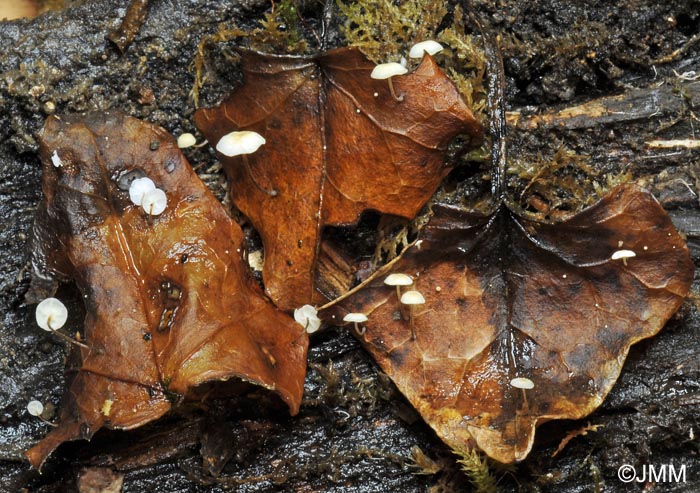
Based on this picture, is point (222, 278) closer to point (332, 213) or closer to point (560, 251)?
point (332, 213)

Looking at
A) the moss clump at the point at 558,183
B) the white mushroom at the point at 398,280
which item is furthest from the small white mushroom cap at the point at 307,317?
the moss clump at the point at 558,183

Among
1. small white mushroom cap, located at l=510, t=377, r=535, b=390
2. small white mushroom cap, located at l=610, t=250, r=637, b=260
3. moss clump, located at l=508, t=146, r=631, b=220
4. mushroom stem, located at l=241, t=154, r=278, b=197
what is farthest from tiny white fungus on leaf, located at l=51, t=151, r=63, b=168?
small white mushroom cap, located at l=610, t=250, r=637, b=260

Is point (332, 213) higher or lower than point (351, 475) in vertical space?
higher

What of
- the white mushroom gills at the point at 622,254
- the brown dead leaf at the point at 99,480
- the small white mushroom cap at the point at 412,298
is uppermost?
the white mushroom gills at the point at 622,254

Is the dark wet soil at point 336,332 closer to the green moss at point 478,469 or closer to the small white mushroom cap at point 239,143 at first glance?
the green moss at point 478,469

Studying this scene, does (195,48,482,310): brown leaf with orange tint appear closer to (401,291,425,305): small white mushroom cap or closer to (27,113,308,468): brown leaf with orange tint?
(27,113,308,468): brown leaf with orange tint

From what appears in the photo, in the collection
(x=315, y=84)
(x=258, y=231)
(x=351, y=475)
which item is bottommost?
(x=351, y=475)

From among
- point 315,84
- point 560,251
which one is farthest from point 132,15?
point 560,251
